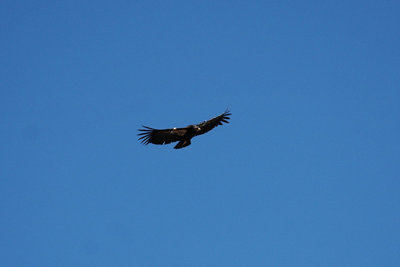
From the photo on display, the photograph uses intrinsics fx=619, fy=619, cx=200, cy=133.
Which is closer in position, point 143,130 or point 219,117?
point 143,130

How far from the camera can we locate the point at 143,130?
3741cm

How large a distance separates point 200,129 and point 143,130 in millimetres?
4804

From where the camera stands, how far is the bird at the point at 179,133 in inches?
1494

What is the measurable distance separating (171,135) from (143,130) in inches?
88.6

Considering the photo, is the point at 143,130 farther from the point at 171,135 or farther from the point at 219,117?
the point at 219,117

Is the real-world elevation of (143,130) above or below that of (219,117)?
below

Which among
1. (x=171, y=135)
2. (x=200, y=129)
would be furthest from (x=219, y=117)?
(x=171, y=135)

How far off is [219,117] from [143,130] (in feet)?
22.1

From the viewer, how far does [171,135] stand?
3894 centimetres

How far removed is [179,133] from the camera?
3928 cm

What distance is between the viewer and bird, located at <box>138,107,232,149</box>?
37.9 m

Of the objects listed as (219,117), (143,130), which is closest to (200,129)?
(219,117)

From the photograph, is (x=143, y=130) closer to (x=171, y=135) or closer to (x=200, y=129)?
(x=171, y=135)

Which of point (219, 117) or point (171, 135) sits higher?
point (219, 117)
